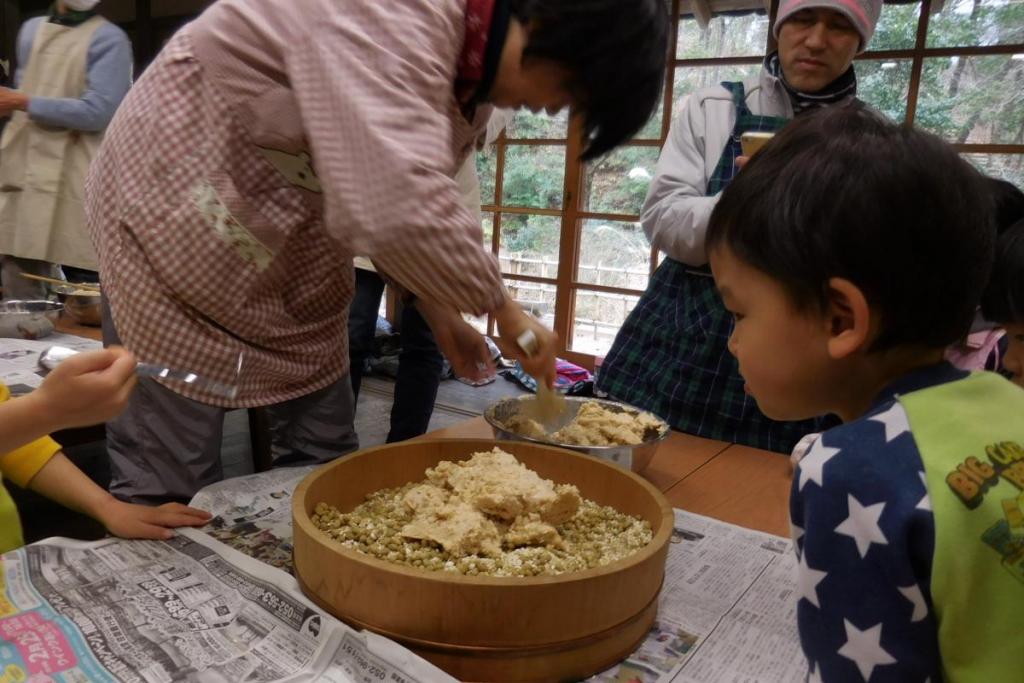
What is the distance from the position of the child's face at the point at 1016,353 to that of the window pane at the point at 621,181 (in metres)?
2.73

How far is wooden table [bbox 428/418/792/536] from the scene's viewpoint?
1.05 metres

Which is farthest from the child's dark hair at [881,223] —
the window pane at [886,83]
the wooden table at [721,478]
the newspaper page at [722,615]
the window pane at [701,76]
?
the window pane at [701,76]

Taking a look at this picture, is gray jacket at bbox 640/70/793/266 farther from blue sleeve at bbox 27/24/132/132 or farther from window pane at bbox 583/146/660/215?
window pane at bbox 583/146/660/215

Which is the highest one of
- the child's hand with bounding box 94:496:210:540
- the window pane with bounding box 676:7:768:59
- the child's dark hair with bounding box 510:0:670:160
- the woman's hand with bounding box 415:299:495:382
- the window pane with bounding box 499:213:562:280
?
the window pane with bounding box 676:7:768:59

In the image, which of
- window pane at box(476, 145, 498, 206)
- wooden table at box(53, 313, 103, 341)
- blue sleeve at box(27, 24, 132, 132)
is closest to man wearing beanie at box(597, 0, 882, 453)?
A: wooden table at box(53, 313, 103, 341)

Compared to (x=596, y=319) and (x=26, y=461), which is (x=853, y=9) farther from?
(x=596, y=319)

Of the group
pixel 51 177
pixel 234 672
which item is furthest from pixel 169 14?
pixel 234 672

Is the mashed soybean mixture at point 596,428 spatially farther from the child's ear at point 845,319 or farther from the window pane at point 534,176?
the window pane at point 534,176

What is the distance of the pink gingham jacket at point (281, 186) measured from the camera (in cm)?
74

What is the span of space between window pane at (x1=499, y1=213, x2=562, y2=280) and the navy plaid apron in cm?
266

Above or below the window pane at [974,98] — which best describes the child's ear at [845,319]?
below

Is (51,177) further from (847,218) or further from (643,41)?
(847,218)

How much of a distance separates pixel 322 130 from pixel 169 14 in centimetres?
469

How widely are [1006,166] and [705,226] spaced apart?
2.45 meters
